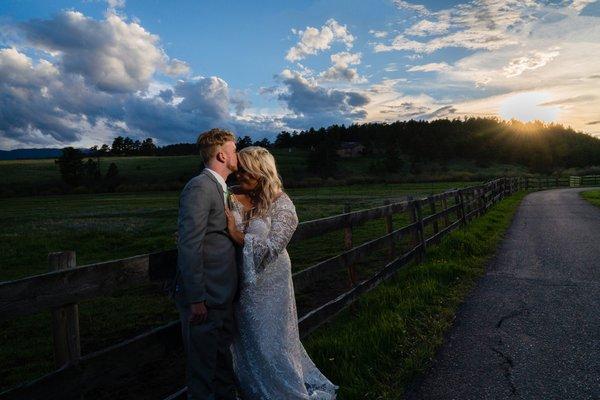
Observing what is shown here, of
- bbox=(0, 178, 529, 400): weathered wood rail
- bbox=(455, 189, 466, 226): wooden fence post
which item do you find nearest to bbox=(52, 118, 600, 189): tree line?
bbox=(455, 189, 466, 226): wooden fence post

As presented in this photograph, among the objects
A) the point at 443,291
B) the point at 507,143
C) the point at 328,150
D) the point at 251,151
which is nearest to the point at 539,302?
the point at 443,291

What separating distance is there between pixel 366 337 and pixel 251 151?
269 centimetres

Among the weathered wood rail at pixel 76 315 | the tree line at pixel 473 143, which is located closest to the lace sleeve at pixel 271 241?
the weathered wood rail at pixel 76 315

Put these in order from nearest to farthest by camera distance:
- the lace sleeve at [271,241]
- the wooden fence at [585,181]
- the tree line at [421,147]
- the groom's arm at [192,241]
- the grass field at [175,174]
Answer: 1. the groom's arm at [192,241]
2. the lace sleeve at [271,241]
3. the wooden fence at [585,181]
4. the grass field at [175,174]
5. the tree line at [421,147]

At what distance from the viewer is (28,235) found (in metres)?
19.1

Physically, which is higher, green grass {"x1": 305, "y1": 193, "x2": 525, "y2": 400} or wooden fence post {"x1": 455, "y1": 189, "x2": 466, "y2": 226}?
wooden fence post {"x1": 455, "y1": 189, "x2": 466, "y2": 226}

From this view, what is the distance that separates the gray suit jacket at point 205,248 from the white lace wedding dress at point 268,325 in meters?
0.22

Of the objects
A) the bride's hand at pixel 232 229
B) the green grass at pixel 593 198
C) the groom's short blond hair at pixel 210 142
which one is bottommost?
the green grass at pixel 593 198

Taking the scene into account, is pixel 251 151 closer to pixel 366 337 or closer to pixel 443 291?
pixel 366 337

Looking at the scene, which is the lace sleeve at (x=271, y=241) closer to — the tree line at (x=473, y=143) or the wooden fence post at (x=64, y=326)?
the wooden fence post at (x=64, y=326)

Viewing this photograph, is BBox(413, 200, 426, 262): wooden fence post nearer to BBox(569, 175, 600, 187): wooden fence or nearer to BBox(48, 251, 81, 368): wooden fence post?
BBox(48, 251, 81, 368): wooden fence post

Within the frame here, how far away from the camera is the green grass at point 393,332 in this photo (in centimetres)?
408

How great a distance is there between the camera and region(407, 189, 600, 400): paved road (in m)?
3.84

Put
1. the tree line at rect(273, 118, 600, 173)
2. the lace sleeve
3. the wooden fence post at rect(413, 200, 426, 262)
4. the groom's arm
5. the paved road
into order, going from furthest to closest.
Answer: the tree line at rect(273, 118, 600, 173) < the wooden fence post at rect(413, 200, 426, 262) < the paved road < the lace sleeve < the groom's arm
